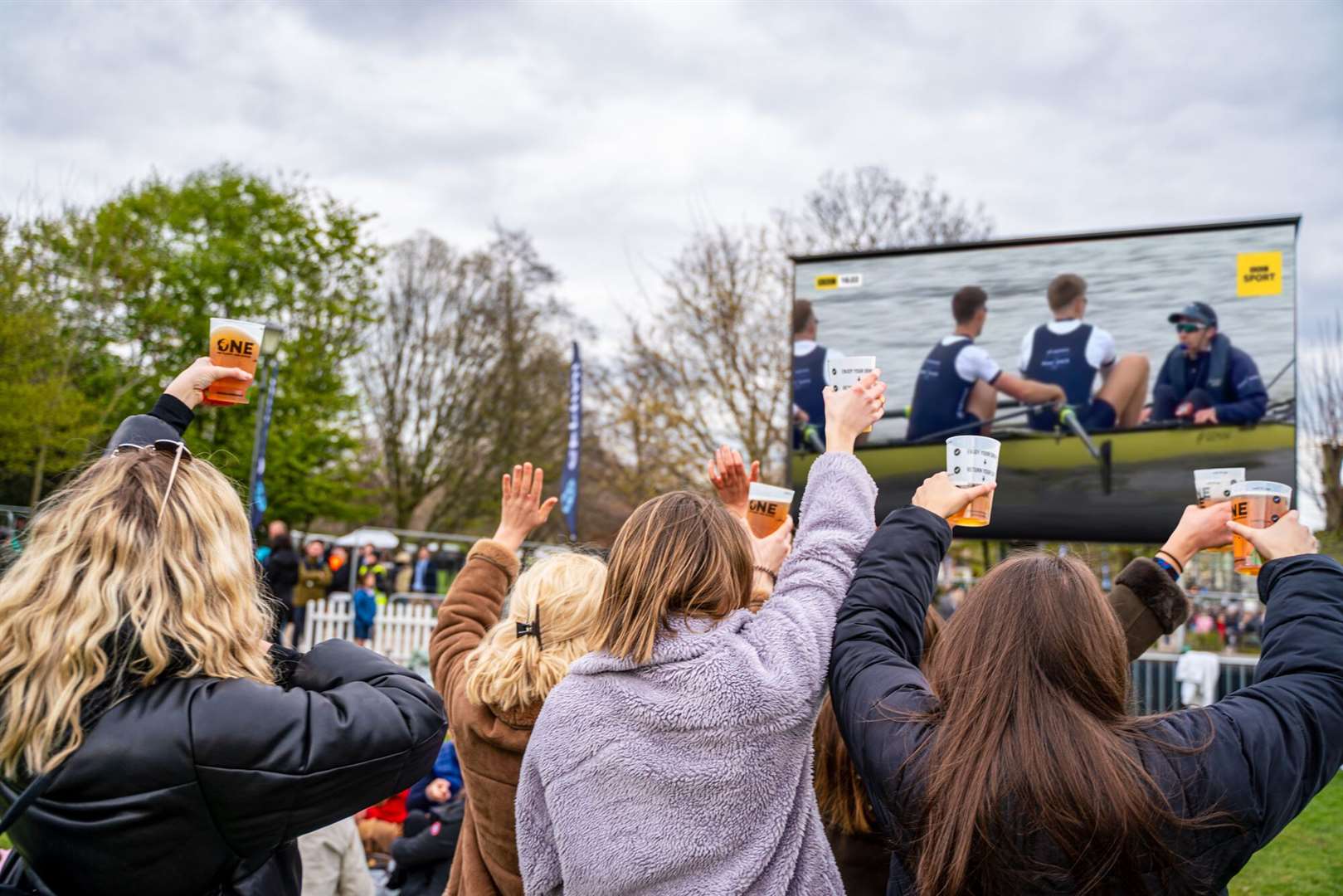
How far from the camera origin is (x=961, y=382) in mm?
9203

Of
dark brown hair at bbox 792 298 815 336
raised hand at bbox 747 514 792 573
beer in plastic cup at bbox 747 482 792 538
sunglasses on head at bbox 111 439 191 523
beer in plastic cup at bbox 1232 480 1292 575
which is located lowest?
raised hand at bbox 747 514 792 573

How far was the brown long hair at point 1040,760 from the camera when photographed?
67.8 inches

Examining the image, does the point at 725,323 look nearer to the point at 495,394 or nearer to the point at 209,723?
the point at 495,394

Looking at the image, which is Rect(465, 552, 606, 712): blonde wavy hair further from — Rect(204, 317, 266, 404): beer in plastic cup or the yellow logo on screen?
the yellow logo on screen

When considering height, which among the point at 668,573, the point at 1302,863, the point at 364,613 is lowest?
the point at 1302,863

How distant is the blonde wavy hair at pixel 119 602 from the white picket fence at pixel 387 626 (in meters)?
13.9

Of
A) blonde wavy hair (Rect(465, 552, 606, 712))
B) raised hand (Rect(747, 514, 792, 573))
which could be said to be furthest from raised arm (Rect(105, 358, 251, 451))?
raised hand (Rect(747, 514, 792, 573))

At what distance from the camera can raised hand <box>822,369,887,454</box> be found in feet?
7.48

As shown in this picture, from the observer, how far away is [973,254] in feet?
30.6

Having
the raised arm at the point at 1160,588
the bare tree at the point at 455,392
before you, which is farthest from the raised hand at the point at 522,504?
the bare tree at the point at 455,392

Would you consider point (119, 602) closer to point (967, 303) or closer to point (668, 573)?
point (668, 573)

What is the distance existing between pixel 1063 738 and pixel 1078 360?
756cm

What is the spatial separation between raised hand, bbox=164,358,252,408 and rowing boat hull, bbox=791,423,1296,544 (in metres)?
5.88

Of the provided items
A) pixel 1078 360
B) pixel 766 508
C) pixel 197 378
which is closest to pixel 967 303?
pixel 1078 360
